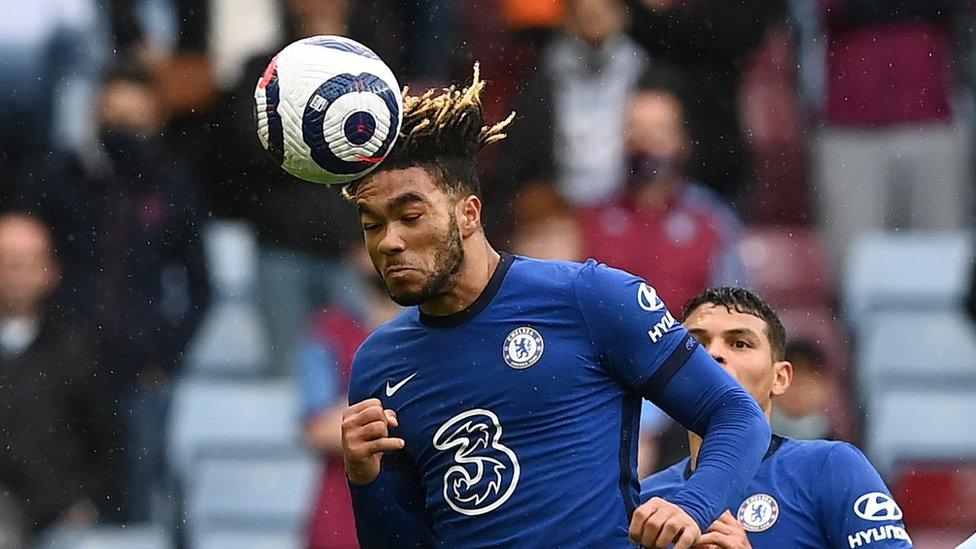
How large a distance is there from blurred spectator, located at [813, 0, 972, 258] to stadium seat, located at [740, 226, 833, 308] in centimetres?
17

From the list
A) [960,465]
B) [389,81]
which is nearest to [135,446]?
[960,465]

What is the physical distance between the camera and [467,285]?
468 centimetres

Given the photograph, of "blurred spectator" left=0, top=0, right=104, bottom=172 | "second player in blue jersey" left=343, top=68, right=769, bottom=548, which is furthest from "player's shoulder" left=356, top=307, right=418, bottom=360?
"blurred spectator" left=0, top=0, right=104, bottom=172

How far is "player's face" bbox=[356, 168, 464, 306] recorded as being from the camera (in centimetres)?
459

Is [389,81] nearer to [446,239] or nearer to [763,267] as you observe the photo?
[446,239]

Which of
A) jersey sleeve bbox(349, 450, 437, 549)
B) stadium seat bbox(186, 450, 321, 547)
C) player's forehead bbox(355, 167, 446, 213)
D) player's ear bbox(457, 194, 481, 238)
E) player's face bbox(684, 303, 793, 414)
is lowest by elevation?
stadium seat bbox(186, 450, 321, 547)

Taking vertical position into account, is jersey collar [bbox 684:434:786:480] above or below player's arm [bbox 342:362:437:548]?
below

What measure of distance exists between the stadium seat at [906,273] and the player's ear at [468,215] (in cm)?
508

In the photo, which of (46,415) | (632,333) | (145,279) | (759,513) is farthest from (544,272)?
(145,279)

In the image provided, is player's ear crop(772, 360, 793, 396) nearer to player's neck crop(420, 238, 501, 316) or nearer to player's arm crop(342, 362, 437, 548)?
player's neck crop(420, 238, 501, 316)

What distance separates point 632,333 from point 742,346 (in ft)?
2.76

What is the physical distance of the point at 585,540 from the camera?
4.49 metres

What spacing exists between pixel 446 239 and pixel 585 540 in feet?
2.59

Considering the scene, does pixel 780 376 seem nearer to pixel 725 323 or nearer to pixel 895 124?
pixel 725 323
